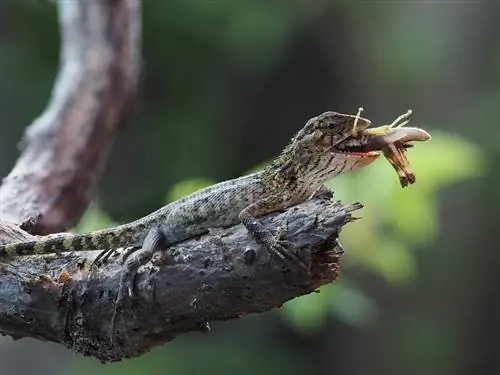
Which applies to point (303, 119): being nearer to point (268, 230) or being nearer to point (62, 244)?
point (62, 244)

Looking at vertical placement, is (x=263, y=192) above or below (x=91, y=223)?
below

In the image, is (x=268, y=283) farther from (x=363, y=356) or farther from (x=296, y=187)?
(x=363, y=356)

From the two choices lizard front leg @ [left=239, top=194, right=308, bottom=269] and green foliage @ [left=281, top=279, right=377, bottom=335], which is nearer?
lizard front leg @ [left=239, top=194, right=308, bottom=269]

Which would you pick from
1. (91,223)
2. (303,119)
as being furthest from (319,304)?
(303,119)

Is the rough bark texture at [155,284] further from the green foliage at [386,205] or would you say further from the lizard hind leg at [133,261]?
the green foliage at [386,205]

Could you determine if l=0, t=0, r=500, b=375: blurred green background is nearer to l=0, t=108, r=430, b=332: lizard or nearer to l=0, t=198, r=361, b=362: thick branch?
l=0, t=108, r=430, b=332: lizard

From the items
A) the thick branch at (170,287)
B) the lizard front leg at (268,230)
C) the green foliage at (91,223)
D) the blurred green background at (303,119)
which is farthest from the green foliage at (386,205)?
the blurred green background at (303,119)

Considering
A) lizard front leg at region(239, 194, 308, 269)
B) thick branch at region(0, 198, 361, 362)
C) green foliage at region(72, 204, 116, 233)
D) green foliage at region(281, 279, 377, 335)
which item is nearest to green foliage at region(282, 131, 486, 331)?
green foliage at region(281, 279, 377, 335)
